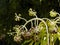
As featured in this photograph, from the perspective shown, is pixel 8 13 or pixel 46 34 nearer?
pixel 46 34

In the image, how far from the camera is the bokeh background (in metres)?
3.08

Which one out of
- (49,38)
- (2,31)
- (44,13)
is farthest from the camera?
(2,31)

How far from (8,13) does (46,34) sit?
38.7 inches

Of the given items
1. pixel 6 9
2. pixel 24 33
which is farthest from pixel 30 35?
pixel 6 9

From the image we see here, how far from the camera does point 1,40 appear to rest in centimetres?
338

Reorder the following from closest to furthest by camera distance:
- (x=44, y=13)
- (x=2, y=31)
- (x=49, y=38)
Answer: (x=49, y=38), (x=44, y=13), (x=2, y=31)

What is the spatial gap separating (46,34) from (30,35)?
138 millimetres

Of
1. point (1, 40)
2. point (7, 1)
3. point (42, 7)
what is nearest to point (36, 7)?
point (42, 7)

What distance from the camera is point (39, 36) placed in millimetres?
2422

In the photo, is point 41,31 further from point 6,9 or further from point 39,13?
point 6,9

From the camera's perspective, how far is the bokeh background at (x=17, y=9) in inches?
121

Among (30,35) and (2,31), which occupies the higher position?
(30,35)

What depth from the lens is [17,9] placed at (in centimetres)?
320

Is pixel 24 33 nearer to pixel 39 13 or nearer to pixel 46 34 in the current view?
pixel 46 34
